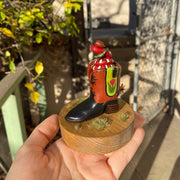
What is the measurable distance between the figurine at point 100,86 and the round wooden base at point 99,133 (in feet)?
0.20

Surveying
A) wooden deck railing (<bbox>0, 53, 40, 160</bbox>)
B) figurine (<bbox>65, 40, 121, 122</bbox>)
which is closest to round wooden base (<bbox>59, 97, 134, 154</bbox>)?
figurine (<bbox>65, 40, 121, 122</bbox>)

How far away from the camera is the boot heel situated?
1.45 metres

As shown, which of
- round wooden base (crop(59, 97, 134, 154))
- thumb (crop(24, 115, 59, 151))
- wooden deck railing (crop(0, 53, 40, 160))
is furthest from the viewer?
wooden deck railing (crop(0, 53, 40, 160))

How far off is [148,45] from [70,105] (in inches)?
113

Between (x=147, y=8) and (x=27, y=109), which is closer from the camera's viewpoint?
(x=147, y=8)

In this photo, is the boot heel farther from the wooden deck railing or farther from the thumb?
the wooden deck railing

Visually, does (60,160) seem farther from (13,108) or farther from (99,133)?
(13,108)

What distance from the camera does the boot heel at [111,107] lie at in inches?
57.1

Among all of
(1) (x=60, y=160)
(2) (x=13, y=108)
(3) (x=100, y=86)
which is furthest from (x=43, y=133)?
(2) (x=13, y=108)

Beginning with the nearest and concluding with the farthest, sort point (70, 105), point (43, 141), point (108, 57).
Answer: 1. point (108, 57)
2. point (43, 141)
3. point (70, 105)

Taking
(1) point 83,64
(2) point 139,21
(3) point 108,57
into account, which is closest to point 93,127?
(3) point 108,57

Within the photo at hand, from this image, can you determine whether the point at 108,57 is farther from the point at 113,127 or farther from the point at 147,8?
the point at 147,8

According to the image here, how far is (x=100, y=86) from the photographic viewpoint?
137cm

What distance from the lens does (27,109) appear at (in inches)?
155
